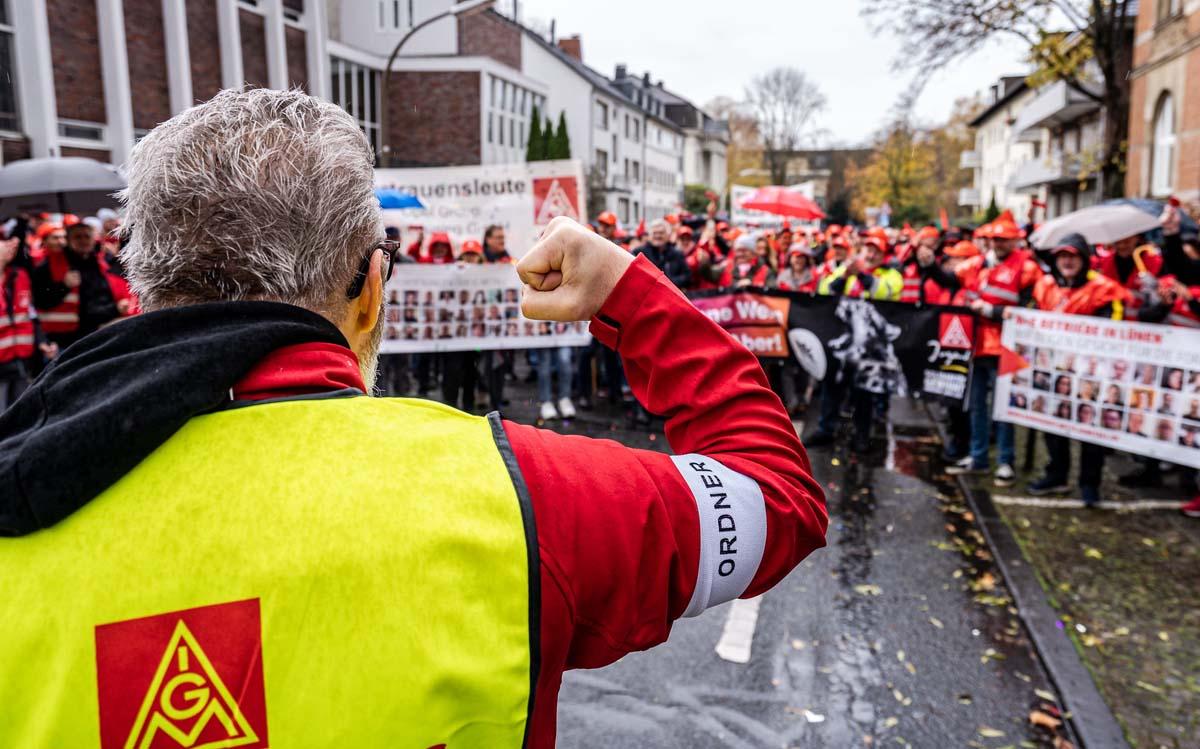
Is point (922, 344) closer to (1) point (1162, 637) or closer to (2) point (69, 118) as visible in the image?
(1) point (1162, 637)

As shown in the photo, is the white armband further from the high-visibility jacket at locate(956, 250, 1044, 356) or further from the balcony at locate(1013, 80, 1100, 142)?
the balcony at locate(1013, 80, 1100, 142)

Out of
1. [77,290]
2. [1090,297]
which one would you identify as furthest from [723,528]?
[77,290]

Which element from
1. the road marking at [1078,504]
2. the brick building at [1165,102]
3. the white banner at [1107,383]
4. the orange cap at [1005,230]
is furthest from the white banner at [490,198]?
the brick building at [1165,102]

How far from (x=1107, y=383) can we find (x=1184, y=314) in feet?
2.39

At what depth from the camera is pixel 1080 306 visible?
734cm

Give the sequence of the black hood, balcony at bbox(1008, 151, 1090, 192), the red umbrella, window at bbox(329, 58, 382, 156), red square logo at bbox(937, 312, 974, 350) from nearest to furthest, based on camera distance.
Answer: the black hood, red square logo at bbox(937, 312, 974, 350), the red umbrella, window at bbox(329, 58, 382, 156), balcony at bbox(1008, 151, 1090, 192)

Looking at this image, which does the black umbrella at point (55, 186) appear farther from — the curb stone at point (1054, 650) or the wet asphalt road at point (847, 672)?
the curb stone at point (1054, 650)

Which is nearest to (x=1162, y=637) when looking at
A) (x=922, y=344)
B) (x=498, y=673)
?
(x=922, y=344)

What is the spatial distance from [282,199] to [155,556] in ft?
1.51

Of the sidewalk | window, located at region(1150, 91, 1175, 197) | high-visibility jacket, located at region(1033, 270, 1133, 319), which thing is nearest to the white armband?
the sidewalk

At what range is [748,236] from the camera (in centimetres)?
1170

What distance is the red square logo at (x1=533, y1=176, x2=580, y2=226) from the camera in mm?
10820

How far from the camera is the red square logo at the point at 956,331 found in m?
8.30

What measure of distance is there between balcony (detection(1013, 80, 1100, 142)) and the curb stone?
121 ft
